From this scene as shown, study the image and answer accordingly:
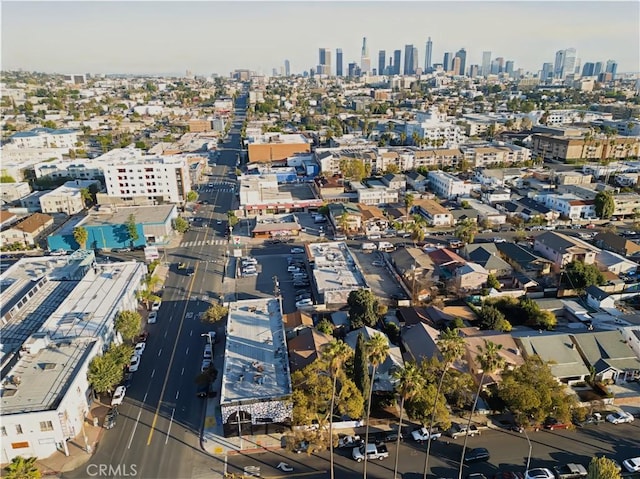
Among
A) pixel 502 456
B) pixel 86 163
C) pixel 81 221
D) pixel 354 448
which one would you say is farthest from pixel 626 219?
pixel 86 163

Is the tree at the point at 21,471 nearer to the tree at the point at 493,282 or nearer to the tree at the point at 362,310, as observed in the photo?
the tree at the point at 362,310

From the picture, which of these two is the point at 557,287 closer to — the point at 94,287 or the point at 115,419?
the point at 115,419

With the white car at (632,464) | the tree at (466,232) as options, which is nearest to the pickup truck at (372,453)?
the white car at (632,464)

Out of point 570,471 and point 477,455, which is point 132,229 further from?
point 570,471

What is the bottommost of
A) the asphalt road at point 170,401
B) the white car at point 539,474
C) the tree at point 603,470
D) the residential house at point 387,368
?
the asphalt road at point 170,401

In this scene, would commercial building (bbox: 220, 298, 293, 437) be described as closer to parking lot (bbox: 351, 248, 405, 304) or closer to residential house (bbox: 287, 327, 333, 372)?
residential house (bbox: 287, 327, 333, 372)

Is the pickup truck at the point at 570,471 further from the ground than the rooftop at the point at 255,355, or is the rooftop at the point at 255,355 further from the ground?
the rooftop at the point at 255,355
